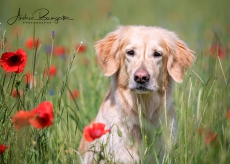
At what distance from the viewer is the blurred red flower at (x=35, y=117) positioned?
2094mm

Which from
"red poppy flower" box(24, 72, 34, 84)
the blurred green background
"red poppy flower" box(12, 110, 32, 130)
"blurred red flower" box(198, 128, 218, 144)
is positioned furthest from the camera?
the blurred green background

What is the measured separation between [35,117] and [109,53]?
5.91ft

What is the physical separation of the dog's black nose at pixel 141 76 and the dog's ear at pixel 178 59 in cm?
43

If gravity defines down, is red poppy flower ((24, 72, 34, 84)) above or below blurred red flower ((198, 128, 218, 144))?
above

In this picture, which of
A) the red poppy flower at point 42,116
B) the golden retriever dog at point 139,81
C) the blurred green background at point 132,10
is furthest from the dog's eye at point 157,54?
the blurred green background at point 132,10

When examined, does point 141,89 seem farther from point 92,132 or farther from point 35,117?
point 35,117

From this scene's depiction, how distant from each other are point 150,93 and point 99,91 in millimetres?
1110

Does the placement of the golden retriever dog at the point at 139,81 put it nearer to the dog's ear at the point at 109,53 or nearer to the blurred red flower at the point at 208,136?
the dog's ear at the point at 109,53

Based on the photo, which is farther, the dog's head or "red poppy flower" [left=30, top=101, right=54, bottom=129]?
the dog's head

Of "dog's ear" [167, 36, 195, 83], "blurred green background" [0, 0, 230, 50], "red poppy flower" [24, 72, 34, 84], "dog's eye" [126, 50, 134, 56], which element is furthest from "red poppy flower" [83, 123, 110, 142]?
A: "blurred green background" [0, 0, 230, 50]

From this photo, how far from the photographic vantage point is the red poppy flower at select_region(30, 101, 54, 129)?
213 cm

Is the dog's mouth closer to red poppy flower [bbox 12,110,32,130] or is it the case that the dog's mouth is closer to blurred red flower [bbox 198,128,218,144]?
blurred red flower [bbox 198,128,218,144]

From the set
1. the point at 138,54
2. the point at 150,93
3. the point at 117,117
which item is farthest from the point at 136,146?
the point at 138,54

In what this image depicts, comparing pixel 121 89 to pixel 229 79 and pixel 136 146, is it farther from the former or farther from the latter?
Result: pixel 229 79
